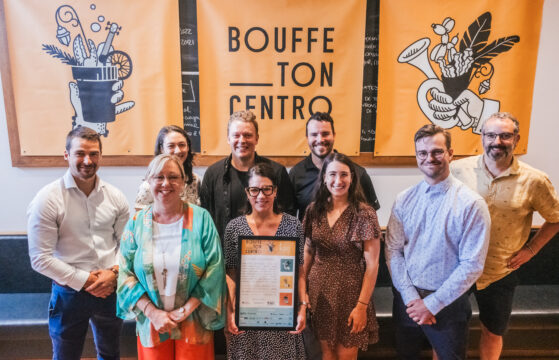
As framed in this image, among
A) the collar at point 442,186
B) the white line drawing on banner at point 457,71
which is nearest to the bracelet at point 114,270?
the collar at point 442,186

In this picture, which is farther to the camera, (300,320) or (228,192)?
(228,192)

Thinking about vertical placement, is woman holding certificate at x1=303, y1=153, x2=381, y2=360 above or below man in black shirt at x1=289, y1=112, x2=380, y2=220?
below

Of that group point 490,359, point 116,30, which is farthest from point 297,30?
point 490,359

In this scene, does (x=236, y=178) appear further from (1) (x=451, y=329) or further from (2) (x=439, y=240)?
(1) (x=451, y=329)

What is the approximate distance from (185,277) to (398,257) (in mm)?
1073

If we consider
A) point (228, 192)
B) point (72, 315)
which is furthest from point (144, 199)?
point (72, 315)

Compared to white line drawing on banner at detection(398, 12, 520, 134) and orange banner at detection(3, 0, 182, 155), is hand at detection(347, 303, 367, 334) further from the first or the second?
orange banner at detection(3, 0, 182, 155)

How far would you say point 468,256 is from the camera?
64.0 inches

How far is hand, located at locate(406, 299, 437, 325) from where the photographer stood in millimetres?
1699

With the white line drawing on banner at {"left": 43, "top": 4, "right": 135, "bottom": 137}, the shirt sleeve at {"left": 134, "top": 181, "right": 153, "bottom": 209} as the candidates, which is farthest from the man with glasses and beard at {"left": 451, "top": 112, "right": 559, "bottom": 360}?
the white line drawing on banner at {"left": 43, "top": 4, "right": 135, "bottom": 137}

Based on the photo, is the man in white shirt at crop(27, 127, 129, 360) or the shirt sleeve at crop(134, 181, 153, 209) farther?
the shirt sleeve at crop(134, 181, 153, 209)

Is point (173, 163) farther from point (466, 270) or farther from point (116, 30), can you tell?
point (116, 30)

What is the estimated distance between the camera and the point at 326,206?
178cm

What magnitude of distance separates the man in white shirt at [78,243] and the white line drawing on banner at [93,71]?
46.1 inches
